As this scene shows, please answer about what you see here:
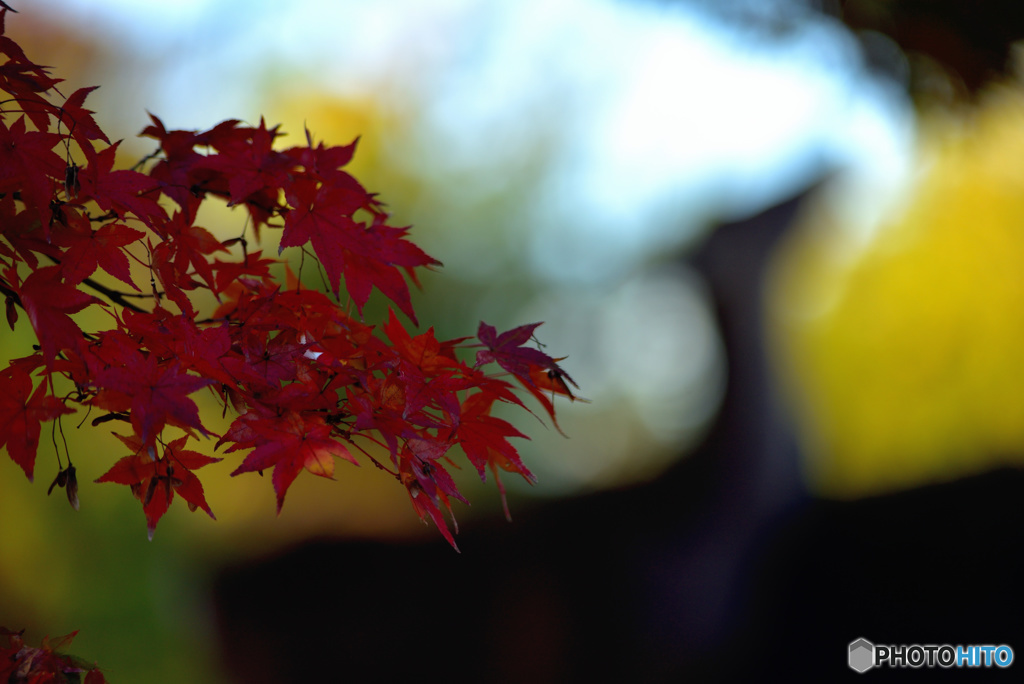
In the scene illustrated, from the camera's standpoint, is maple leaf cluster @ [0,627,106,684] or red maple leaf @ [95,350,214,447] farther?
maple leaf cluster @ [0,627,106,684]

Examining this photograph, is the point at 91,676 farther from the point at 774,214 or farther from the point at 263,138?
the point at 774,214

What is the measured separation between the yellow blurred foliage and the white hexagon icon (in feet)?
1.91

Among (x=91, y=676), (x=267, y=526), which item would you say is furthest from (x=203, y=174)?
(x=267, y=526)

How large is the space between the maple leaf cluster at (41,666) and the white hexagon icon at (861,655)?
2635 millimetres

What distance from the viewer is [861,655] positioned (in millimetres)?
2545

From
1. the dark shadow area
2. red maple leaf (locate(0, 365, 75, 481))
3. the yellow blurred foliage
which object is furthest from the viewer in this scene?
the yellow blurred foliage

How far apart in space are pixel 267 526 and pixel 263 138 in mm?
2434

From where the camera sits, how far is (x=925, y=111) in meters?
2.75

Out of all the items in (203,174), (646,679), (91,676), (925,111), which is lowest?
(646,679)

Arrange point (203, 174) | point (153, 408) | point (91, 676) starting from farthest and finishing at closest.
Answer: point (203, 174) < point (91, 676) < point (153, 408)

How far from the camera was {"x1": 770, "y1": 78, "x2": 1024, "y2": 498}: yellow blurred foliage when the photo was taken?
2.81 meters

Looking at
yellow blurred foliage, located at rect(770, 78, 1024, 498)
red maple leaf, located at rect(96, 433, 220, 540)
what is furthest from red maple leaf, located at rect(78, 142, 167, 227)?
yellow blurred foliage, located at rect(770, 78, 1024, 498)

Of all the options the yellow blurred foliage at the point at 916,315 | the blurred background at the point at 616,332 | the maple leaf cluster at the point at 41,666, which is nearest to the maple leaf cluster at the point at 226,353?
the maple leaf cluster at the point at 41,666

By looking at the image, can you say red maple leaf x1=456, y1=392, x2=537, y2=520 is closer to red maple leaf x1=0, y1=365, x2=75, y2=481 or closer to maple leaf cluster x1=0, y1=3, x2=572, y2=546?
maple leaf cluster x1=0, y1=3, x2=572, y2=546
